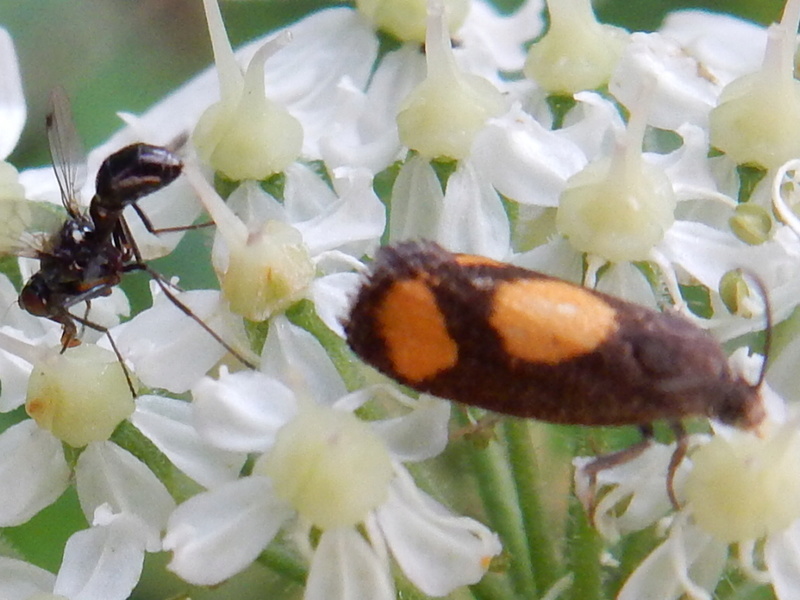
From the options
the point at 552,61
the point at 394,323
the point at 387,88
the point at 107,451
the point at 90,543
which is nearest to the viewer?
the point at 394,323

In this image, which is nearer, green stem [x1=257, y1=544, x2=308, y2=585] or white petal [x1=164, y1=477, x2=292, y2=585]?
white petal [x1=164, y1=477, x2=292, y2=585]

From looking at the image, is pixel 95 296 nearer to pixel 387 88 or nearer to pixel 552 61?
pixel 387 88

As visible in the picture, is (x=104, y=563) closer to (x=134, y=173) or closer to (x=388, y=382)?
(x=388, y=382)

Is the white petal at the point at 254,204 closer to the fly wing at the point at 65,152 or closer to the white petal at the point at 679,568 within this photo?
the fly wing at the point at 65,152

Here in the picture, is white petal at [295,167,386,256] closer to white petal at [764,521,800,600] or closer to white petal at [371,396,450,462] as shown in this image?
white petal at [371,396,450,462]

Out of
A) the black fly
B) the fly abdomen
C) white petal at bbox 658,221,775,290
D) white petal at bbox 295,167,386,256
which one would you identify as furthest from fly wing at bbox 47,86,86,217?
white petal at bbox 658,221,775,290

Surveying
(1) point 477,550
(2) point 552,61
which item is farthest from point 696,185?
(1) point 477,550
